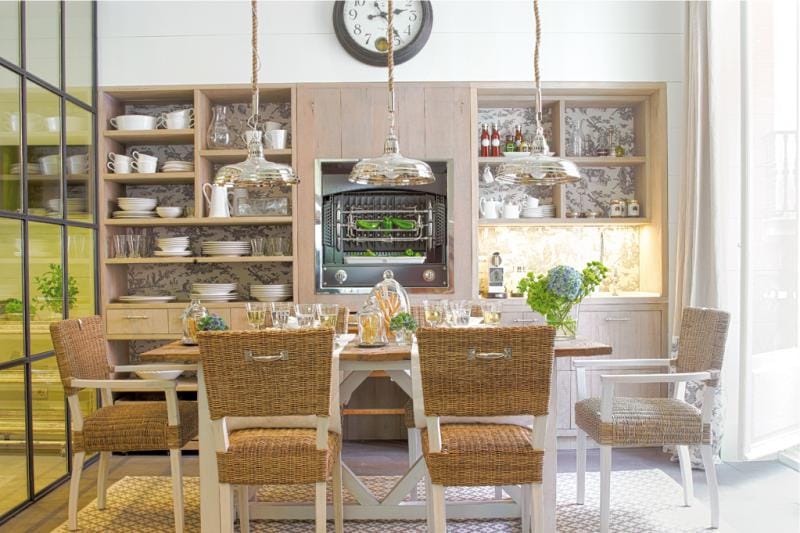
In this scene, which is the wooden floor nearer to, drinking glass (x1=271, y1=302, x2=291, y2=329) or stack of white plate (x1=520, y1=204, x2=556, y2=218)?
drinking glass (x1=271, y1=302, x2=291, y2=329)

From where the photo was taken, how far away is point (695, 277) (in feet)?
12.2

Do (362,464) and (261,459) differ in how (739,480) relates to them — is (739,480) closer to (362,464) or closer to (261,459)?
(362,464)

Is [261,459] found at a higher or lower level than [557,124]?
lower

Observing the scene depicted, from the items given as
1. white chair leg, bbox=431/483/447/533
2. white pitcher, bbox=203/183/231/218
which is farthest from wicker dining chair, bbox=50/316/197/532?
white pitcher, bbox=203/183/231/218

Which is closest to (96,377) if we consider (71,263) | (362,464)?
(71,263)

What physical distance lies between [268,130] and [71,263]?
4.56ft

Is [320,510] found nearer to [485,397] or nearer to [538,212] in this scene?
[485,397]

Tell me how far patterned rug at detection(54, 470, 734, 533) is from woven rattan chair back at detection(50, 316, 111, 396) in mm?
630

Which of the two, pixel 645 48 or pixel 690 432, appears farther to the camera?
pixel 645 48

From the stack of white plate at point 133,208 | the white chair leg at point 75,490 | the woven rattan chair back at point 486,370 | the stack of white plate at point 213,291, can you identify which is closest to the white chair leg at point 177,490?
the white chair leg at point 75,490

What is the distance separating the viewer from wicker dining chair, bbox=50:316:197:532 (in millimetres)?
2678

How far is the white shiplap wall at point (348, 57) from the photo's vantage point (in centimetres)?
414

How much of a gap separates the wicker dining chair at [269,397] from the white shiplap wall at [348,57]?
2472mm

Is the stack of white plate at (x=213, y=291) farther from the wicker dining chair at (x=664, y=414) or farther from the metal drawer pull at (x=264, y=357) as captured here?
the wicker dining chair at (x=664, y=414)
